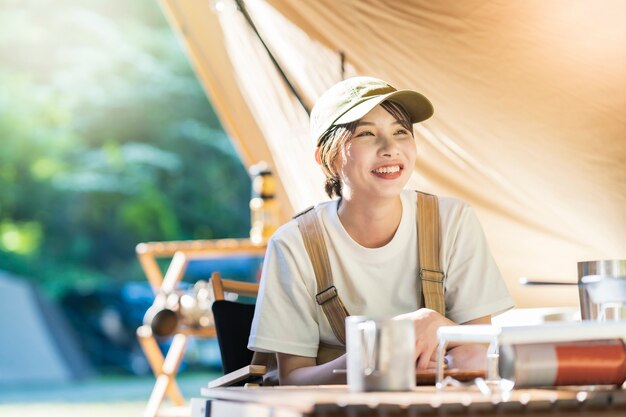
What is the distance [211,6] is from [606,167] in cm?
156

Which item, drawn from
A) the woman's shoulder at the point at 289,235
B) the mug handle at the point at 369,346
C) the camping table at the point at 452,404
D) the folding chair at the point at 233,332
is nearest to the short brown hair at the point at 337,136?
the woman's shoulder at the point at 289,235

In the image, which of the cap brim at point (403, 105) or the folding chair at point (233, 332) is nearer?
the cap brim at point (403, 105)

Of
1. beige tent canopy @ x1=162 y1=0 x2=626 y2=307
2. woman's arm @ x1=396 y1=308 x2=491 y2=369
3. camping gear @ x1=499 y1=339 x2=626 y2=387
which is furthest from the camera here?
beige tent canopy @ x1=162 y1=0 x2=626 y2=307

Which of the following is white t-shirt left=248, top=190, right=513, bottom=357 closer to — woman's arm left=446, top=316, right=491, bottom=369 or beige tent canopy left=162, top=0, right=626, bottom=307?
woman's arm left=446, top=316, right=491, bottom=369

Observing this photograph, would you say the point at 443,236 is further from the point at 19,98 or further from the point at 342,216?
the point at 19,98

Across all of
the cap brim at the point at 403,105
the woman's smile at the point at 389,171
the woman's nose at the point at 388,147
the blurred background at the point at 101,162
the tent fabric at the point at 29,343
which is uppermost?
the blurred background at the point at 101,162

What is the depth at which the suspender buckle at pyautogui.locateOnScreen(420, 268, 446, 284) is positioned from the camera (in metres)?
1.77

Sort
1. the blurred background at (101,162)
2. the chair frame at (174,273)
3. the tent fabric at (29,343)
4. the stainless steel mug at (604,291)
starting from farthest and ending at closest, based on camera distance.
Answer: the blurred background at (101,162) < the tent fabric at (29,343) < the chair frame at (174,273) < the stainless steel mug at (604,291)

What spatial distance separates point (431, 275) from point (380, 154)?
0.25 metres

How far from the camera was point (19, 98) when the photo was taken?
36.6 ft

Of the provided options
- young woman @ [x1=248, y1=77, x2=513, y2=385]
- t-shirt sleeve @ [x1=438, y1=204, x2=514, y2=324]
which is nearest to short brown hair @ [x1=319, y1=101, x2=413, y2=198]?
young woman @ [x1=248, y1=77, x2=513, y2=385]

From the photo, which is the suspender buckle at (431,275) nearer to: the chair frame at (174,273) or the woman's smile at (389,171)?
the woman's smile at (389,171)

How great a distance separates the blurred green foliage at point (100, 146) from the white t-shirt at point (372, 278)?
9814 mm

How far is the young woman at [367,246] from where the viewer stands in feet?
5.64
